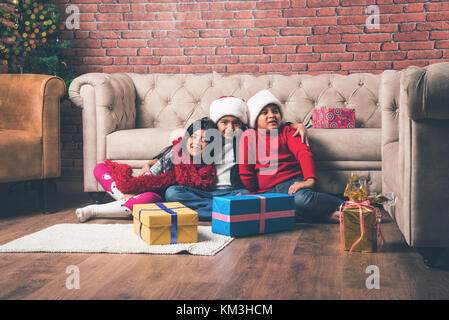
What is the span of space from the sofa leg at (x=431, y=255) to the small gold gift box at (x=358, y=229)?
19 cm

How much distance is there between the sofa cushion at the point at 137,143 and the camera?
246cm

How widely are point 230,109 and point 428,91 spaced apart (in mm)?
1201

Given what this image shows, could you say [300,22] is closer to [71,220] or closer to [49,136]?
[49,136]

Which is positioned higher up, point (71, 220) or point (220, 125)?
point (220, 125)

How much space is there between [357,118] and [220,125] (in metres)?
1.05

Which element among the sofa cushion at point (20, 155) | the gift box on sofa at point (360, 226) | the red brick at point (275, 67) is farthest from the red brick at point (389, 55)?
the sofa cushion at point (20, 155)

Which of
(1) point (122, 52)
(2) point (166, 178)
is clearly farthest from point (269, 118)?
(1) point (122, 52)

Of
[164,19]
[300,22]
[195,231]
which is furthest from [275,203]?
[164,19]

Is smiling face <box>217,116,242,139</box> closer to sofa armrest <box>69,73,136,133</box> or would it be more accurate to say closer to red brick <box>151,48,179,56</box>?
sofa armrest <box>69,73,136,133</box>

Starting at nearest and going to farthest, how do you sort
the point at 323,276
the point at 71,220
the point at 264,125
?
the point at 323,276
the point at 71,220
the point at 264,125

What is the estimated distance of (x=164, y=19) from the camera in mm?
3400

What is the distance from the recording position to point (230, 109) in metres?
2.26

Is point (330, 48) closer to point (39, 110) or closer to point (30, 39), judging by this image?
point (39, 110)

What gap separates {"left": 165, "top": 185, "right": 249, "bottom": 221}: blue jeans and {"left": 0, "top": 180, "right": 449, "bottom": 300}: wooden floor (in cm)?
41
